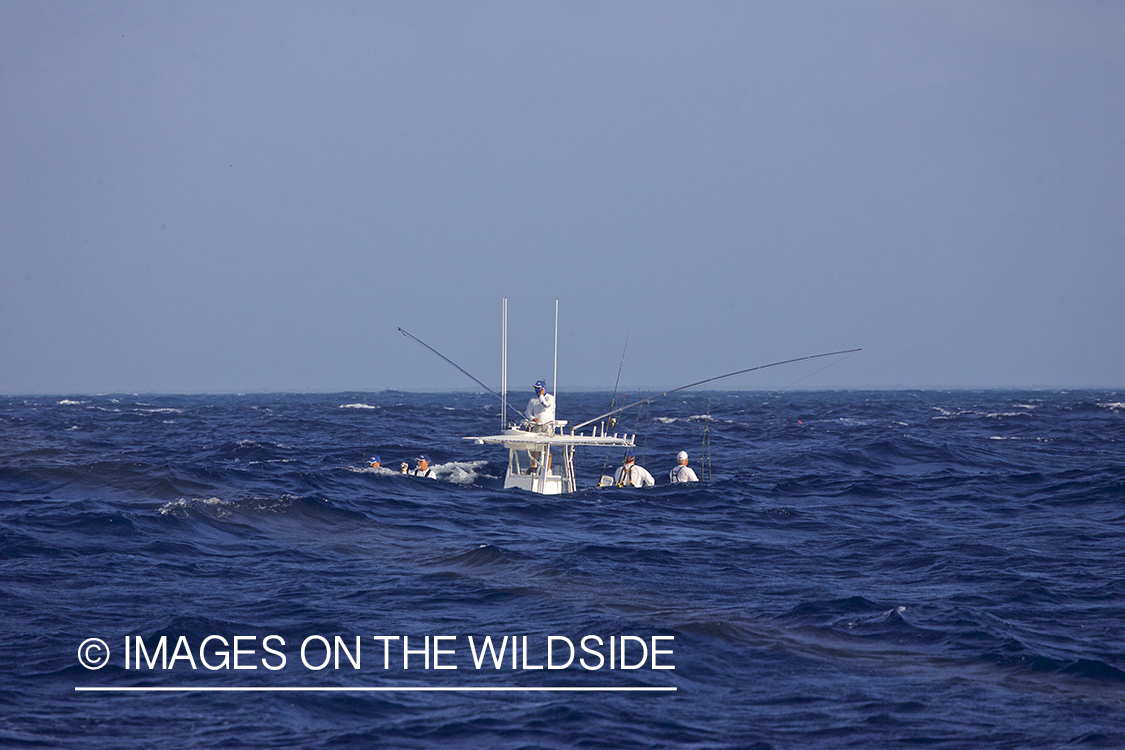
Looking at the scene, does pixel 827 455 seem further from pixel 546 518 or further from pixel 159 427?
pixel 159 427

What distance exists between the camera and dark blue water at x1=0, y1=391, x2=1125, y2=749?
9.52m

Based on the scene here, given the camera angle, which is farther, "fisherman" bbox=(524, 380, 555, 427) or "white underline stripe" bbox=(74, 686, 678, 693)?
"fisherman" bbox=(524, 380, 555, 427)

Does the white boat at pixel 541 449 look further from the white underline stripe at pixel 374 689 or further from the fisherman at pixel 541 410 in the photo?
the white underline stripe at pixel 374 689

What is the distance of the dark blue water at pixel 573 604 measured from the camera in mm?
9516

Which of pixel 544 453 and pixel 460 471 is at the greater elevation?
pixel 544 453

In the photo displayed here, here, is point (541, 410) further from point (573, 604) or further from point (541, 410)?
point (573, 604)

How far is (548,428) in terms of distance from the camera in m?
24.5

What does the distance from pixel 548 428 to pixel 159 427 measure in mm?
38060

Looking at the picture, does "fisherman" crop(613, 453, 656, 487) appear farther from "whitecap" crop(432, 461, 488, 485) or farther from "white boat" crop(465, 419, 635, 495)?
"whitecap" crop(432, 461, 488, 485)

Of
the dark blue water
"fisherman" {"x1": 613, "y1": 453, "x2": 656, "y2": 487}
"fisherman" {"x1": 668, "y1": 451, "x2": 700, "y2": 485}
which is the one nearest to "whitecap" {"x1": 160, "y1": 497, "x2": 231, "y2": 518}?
the dark blue water

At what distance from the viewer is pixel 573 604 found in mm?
13938

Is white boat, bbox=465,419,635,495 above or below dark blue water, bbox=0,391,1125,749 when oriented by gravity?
above

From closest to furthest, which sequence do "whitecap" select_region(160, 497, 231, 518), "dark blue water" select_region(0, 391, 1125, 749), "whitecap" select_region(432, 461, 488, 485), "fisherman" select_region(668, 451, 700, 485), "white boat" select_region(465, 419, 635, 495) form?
"dark blue water" select_region(0, 391, 1125, 749) < "whitecap" select_region(160, 497, 231, 518) < "white boat" select_region(465, 419, 635, 495) < "fisherman" select_region(668, 451, 700, 485) < "whitecap" select_region(432, 461, 488, 485)

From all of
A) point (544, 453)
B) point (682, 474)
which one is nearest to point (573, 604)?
point (544, 453)
